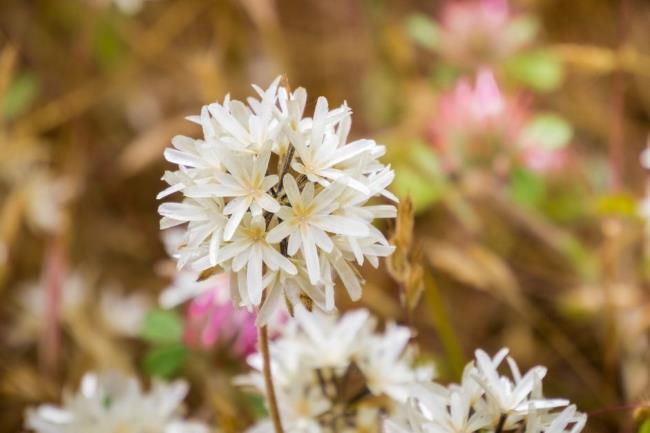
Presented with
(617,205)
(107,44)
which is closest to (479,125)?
(617,205)

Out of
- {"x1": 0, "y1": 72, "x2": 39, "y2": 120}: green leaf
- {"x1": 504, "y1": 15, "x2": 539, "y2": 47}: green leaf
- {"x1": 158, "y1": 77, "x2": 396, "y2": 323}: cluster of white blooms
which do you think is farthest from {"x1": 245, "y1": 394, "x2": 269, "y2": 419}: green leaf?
{"x1": 504, "y1": 15, "x2": 539, "y2": 47}: green leaf

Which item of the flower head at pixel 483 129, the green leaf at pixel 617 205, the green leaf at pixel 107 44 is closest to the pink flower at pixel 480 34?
the flower head at pixel 483 129

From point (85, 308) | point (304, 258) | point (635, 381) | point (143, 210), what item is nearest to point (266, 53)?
point (143, 210)

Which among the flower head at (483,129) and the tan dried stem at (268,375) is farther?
the flower head at (483,129)

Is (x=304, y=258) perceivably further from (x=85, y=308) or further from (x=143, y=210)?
(x=143, y=210)

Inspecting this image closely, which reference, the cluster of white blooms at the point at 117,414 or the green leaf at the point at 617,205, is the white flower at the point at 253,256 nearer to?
the cluster of white blooms at the point at 117,414

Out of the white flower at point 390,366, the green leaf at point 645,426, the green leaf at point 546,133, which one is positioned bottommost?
the green leaf at point 645,426

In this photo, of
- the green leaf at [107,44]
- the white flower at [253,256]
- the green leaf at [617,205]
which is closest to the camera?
the white flower at [253,256]

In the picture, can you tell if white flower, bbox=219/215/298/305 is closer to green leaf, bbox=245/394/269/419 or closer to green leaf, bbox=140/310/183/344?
green leaf, bbox=245/394/269/419
